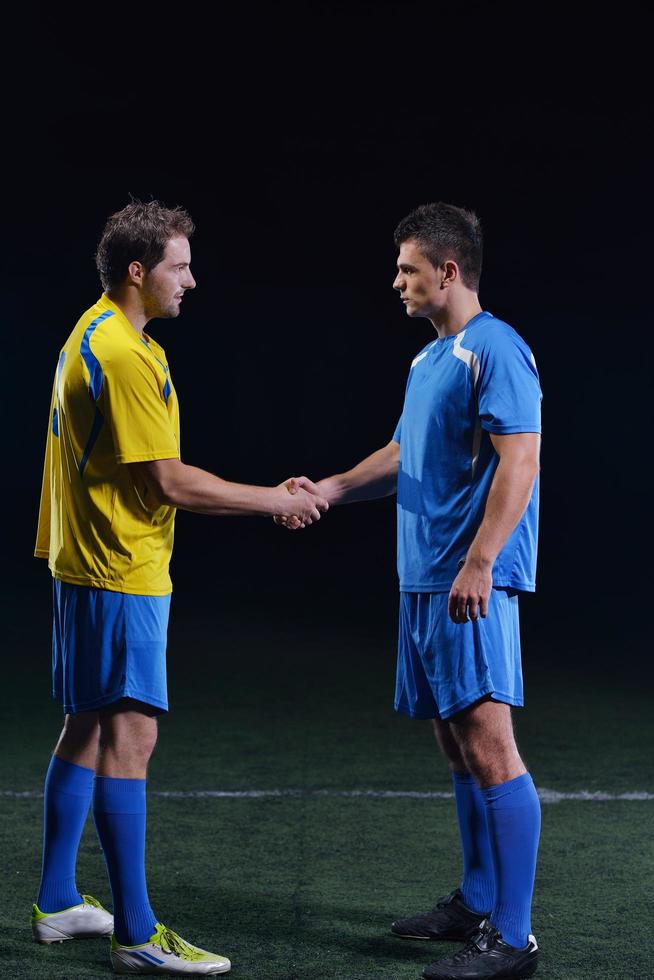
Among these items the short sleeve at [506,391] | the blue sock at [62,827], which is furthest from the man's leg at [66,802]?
the short sleeve at [506,391]

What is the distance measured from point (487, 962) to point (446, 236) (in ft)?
4.60

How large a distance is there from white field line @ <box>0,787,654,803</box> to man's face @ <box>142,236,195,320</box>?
5.98 feet

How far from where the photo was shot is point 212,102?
420 inches

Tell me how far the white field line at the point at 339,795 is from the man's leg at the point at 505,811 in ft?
4.64

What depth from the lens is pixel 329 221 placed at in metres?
10.9

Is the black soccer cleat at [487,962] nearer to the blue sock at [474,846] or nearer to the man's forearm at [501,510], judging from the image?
the blue sock at [474,846]

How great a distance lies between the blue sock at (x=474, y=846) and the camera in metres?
2.62

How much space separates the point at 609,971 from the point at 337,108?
905 cm

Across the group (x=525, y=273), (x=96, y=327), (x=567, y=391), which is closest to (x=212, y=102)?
(x=525, y=273)

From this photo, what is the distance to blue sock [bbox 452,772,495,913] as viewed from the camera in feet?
8.59

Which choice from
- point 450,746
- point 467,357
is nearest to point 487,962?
point 450,746

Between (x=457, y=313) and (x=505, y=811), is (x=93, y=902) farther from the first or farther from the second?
(x=457, y=313)

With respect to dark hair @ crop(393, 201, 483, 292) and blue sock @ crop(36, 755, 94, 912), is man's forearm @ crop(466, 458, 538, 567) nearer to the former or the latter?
dark hair @ crop(393, 201, 483, 292)

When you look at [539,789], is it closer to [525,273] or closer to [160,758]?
[160,758]
